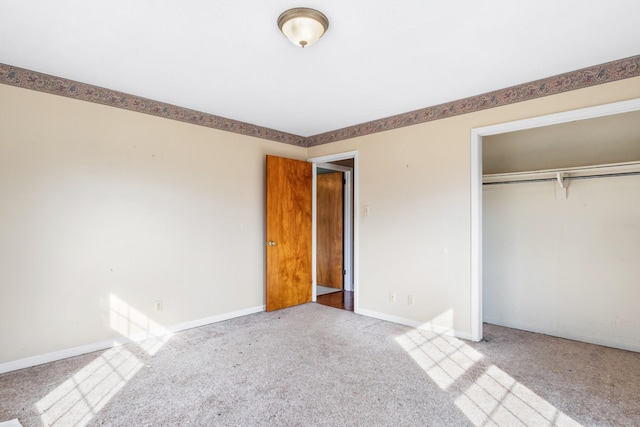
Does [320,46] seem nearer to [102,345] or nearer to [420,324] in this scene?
[420,324]

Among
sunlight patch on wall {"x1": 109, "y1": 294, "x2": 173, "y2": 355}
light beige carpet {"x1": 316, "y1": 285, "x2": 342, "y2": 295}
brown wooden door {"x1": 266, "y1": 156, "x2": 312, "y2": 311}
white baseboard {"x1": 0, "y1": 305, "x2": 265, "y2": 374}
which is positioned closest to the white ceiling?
brown wooden door {"x1": 266, "y1": 156, "x2": 312, "y2": 311}

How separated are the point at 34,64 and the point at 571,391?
478 centimetres

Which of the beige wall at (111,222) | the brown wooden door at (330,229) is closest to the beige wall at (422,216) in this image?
the brown wooden door at (330,229)

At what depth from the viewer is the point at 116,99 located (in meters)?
3.16

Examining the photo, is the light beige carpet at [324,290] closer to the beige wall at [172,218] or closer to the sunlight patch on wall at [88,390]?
the beige wall at [172,218]

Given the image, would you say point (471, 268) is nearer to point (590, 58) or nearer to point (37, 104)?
point (590, 58)

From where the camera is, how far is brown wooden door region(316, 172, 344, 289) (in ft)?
18.9

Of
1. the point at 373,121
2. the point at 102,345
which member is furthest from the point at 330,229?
the point at 102,345

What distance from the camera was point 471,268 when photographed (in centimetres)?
330

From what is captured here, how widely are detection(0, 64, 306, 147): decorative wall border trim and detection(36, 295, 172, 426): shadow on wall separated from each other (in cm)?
189

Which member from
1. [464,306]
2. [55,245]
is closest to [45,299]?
[55,245]

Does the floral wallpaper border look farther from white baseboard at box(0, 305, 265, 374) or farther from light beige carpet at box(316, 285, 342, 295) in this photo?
light beige carpet at box(316, 285, 342, 295)

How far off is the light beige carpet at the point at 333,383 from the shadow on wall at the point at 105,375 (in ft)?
0.04

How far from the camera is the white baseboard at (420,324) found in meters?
3.37
